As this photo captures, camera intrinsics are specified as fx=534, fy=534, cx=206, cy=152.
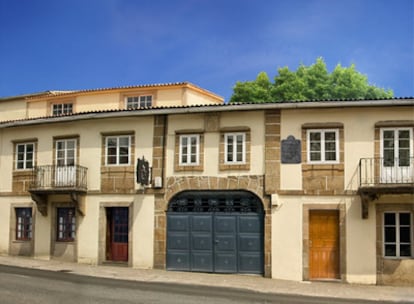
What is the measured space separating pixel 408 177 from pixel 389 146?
49.5 inches

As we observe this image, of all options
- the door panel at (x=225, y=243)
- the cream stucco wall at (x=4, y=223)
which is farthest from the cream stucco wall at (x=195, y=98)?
the cream stucco wall at (x=4, y=223)

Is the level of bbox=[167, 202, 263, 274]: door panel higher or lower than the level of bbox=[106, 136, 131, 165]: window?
lower

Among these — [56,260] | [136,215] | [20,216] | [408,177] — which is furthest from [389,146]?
[20,216]

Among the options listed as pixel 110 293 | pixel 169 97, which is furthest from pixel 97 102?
pixel 110 293

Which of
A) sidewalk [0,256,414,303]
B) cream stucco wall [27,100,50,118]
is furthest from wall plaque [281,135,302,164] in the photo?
cream stucco wall [27,100,50,118]

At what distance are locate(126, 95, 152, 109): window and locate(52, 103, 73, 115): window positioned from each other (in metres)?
3.46

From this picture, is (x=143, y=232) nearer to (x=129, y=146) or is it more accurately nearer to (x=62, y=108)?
(x=129, y=146)

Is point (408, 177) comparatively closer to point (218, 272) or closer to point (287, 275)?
point (287, 275)

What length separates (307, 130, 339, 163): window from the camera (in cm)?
1798

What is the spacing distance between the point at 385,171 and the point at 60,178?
39.4 feet

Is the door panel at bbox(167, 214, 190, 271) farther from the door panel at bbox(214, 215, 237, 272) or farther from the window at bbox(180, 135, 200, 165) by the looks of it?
the window at bbox(180, 135, 200, 165)

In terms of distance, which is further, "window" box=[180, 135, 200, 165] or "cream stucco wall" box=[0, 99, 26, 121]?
"cream stucco wall" box=[0, 99, 26, 121]


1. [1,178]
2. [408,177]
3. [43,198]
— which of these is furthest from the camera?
[1,178]

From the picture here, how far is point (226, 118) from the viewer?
19062 mm
